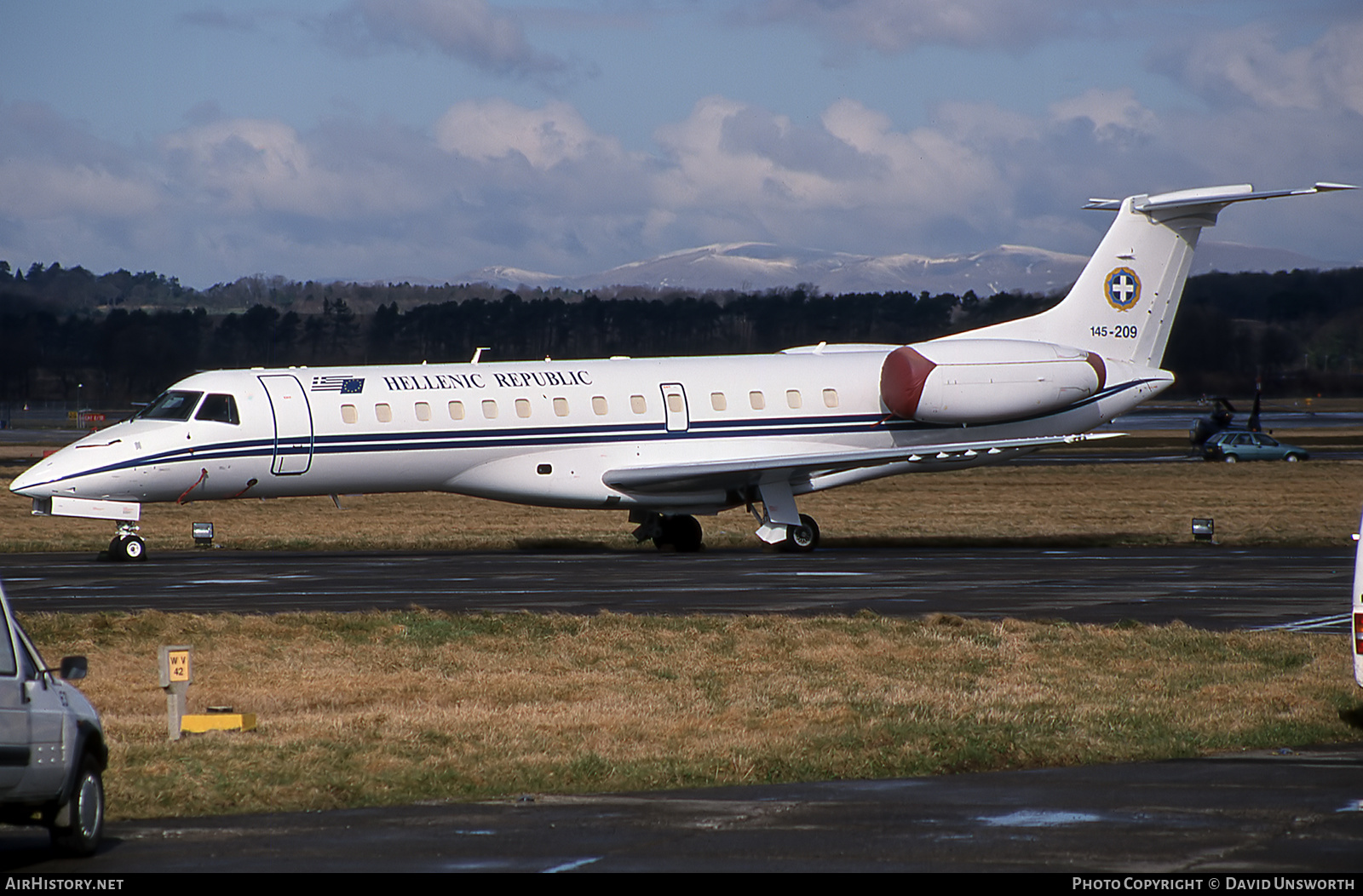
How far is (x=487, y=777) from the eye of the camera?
11.3 m

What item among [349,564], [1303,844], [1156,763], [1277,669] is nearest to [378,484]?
[349,564]

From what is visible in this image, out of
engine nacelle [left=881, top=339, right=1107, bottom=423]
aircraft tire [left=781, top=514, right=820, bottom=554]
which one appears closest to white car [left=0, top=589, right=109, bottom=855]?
aircraft tire [left=781, top=514, right=820, bottom=554]

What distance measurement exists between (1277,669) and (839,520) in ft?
80.9

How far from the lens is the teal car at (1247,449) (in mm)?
63219

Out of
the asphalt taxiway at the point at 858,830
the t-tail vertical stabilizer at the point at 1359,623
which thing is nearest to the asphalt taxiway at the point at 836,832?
the asphalt taxiway at the point at 858,830

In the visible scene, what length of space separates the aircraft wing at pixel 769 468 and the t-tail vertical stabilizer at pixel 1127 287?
3490mm

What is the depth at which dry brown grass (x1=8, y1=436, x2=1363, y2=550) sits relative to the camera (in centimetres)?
3559

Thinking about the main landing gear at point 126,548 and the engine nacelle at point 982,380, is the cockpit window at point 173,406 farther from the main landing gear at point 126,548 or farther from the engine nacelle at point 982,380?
the engine nacelle at point 982,380

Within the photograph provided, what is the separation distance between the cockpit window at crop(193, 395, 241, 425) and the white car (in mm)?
20505

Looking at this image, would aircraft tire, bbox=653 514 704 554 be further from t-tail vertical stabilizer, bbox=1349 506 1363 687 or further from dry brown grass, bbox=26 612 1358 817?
t-tail vertical stabilizer, bbox=1349 506 1363 687

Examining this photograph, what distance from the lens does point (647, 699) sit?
47.6 feet

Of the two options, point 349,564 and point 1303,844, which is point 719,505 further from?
point 1303,844

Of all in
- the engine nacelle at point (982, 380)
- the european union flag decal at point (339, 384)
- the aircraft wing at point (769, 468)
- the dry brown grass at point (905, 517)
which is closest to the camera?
the european union flag decal at point (339, 384)

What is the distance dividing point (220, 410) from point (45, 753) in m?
21.5
